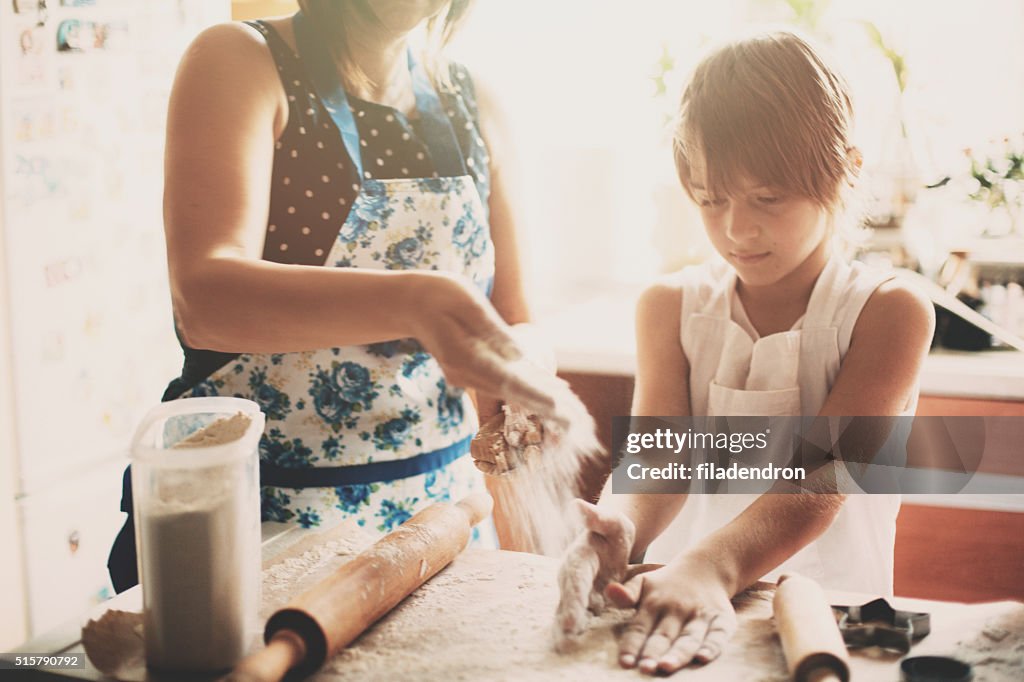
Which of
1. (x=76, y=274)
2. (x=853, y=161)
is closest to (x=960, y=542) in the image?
(x=853, y=161)

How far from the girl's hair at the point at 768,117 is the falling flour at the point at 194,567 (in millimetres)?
474

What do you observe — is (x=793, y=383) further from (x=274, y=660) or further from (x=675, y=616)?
(x=274, y=660)

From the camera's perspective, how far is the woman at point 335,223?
0.60 meters

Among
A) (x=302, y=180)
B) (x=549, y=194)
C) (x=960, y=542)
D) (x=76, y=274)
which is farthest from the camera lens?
(x=549, y=194)

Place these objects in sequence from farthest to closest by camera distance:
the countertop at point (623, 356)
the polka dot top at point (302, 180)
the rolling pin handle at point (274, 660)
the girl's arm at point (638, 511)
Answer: the countertop at point (623, 356) < the polka dot top at point (302, 180) < the girl's arm at point (638, 511) < the rolling pin handle at point (274, 660)

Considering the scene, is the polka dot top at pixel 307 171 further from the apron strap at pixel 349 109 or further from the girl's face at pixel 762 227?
the girl's face at pixel 762 227

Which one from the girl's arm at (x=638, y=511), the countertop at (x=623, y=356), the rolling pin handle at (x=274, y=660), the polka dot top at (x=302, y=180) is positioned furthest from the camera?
the countertop at (x=623, y=356)

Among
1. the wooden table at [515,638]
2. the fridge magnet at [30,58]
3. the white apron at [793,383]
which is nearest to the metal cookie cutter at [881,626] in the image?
the wooden table at [515,638]

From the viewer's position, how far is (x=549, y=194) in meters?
1.52

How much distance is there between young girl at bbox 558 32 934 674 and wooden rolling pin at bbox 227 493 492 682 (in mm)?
151


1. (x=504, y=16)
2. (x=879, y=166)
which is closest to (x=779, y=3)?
(x=879, y=166)

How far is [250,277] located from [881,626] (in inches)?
16.4

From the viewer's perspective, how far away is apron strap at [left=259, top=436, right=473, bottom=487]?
729 mm

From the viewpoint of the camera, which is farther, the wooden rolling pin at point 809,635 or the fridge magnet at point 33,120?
the fridge magnet at point 33,120
